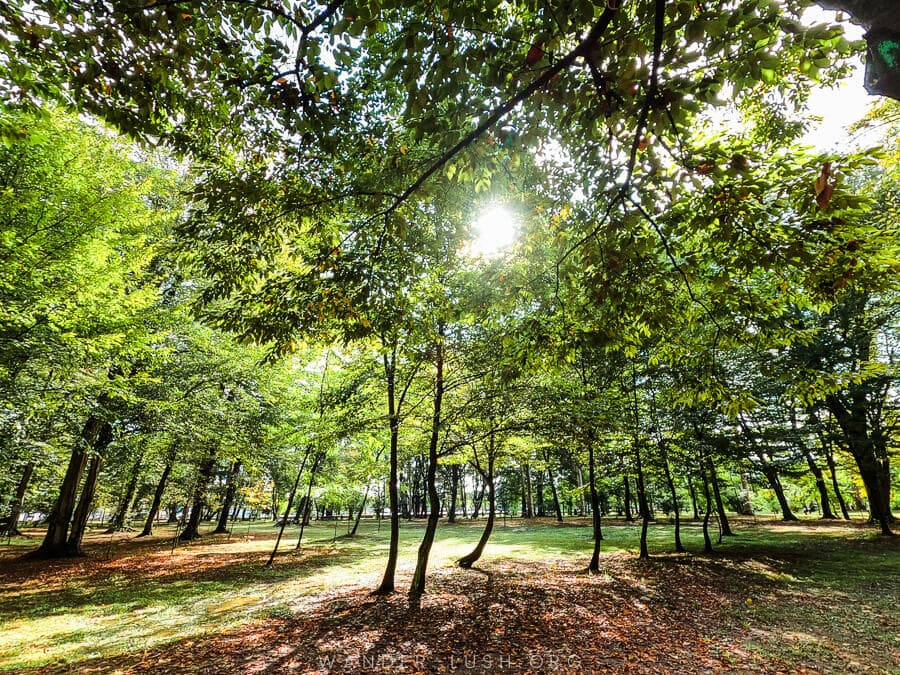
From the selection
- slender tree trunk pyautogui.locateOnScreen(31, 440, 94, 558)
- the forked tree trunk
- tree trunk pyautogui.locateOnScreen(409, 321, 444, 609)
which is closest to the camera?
tree trunk pyautogui.locateOnScreen(409, 321, 444, 609)

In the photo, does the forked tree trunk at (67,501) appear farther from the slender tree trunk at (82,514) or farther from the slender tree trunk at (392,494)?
the slender tree trunk at (392,494)

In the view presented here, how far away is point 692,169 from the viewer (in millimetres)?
3551

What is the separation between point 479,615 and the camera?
8.41 meters

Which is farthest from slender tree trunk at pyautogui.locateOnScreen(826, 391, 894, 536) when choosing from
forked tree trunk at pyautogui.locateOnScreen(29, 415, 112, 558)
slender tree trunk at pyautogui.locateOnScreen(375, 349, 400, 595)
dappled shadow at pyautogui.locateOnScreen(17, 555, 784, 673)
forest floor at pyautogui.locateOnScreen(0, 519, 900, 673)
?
forked tree trunk at pyautogui.locateOnScreen(29, 415, 112, 558)

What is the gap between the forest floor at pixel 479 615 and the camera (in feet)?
20.6

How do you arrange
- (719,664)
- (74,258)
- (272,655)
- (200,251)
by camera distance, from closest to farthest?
(200,251) < (719,664) < (272,655) < (74,258)

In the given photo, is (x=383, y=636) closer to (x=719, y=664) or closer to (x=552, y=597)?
(x=552, y=597)

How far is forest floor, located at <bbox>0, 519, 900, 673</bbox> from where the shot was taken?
628 centimetres

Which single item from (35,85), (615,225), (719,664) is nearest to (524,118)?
(615,225)

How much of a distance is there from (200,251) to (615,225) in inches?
211

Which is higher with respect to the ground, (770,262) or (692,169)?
(692,169)

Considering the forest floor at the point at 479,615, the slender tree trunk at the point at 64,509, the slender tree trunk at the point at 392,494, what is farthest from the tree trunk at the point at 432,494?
the slender tree trunk at the point at 64,509

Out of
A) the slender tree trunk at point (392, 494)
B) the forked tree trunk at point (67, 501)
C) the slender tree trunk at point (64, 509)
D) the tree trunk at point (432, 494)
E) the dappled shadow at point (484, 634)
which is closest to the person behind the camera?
the dappled shadow at point (484, 634)

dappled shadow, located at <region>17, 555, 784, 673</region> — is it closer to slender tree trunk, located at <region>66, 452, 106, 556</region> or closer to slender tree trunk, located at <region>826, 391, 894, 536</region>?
slender tree trunk, located at <region>826, 391, 894, 536</region>
